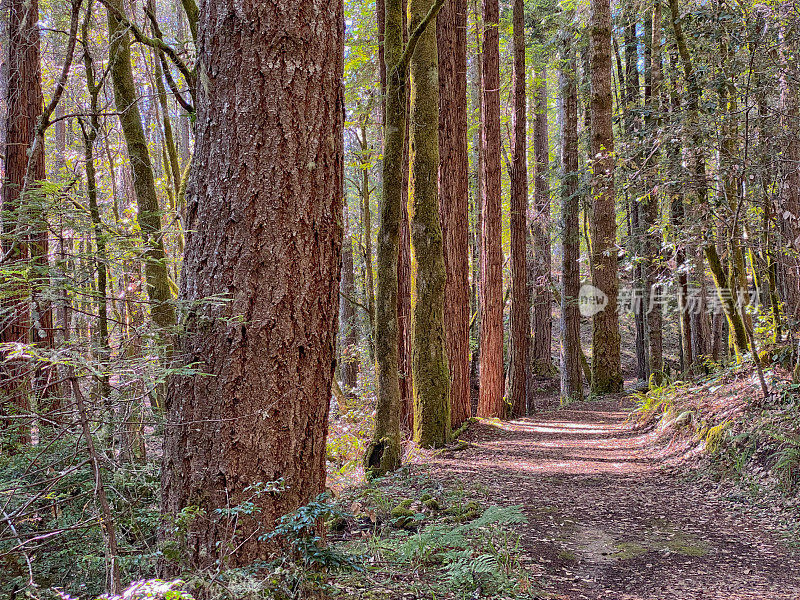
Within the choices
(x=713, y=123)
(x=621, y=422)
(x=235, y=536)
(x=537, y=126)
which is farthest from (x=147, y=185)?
(x=537, y=126)

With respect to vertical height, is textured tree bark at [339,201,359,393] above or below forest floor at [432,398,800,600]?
above

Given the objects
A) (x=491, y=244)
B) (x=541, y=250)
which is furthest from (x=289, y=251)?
(x=541, y=250)

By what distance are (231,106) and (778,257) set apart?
6787 millimetres

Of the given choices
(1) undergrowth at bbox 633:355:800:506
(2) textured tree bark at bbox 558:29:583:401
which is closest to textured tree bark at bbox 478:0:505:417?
(1) undergrowth at bbox 633:355:800:506

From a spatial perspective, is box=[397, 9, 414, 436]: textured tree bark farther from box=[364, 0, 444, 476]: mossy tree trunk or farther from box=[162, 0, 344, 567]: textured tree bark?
box=[162, 0, 344, 567]: textured tree bark

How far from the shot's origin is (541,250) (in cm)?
1919

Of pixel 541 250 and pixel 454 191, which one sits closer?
pixel 454 191

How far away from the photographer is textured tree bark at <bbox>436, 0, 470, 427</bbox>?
9.28 meters

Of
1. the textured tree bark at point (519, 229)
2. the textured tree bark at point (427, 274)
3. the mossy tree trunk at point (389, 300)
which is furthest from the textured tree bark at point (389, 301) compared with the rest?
the textured tree bark at point (519, 229)

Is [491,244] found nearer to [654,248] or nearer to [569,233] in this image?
[654,248]

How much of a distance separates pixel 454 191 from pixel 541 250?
34.2ft

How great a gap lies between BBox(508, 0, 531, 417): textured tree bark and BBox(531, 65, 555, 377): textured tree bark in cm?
369

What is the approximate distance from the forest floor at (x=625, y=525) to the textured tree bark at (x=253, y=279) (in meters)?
2.13

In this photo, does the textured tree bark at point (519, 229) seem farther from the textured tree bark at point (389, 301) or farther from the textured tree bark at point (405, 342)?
the textured tree bark at point (389, 301)
